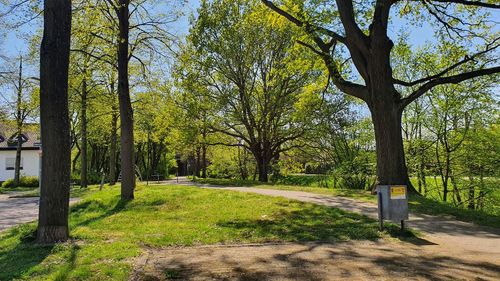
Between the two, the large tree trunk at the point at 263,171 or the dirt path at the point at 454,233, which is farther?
Answer: the large tree trunk at the point at 263,171

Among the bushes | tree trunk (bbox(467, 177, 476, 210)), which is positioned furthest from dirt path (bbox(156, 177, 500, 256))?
the bushes

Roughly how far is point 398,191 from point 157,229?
5.12m

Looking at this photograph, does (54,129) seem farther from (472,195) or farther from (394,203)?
(472,195)

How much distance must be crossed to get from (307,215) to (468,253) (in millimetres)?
4596

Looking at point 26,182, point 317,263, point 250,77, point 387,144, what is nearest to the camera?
point 317,263

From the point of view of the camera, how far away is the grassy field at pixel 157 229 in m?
6.47

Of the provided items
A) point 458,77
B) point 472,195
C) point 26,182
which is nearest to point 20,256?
point 458,77

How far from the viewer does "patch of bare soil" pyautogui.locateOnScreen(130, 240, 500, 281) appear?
5.88 metres

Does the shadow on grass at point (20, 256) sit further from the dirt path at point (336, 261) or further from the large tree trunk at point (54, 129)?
the dirt path at point (336, 261)

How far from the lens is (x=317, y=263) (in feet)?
21.4

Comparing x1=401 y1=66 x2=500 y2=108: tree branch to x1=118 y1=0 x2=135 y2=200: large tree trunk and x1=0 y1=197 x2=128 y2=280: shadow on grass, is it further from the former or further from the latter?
x1=0 y1=197 x2=128 y2=280: shadow on grass

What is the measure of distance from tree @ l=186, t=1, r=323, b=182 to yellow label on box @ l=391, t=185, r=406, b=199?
16.7 meters

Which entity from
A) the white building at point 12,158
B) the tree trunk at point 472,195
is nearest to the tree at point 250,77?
the tree trunk at point 472,195

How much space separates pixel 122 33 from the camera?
1515 cm
